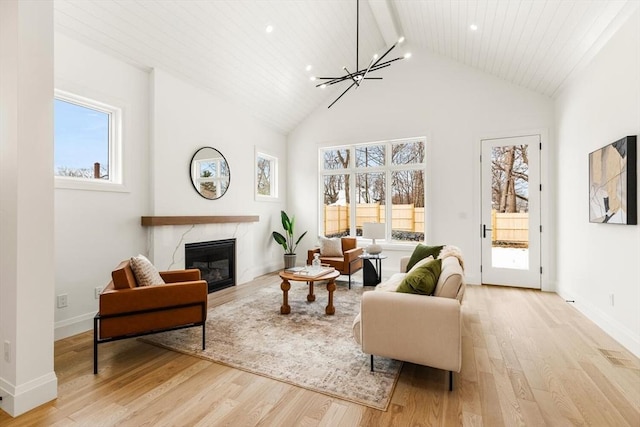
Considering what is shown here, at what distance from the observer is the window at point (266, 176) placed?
6.18m

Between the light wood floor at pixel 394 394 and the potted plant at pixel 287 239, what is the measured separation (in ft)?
12.1

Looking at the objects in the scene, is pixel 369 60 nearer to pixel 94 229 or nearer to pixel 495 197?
pixel 495 197

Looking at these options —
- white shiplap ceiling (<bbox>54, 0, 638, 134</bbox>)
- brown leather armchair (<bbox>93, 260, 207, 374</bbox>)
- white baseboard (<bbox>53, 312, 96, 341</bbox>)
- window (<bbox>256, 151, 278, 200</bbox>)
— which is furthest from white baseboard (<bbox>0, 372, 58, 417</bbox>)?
window (<bbox>256, 151, 278, 200</bbox>)

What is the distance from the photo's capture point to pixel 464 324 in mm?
3402

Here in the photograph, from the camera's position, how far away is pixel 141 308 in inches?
99.1

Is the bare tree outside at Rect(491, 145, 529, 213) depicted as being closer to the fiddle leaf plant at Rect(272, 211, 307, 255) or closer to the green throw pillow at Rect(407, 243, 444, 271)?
the green throw pillow at Rect(407, 243, 444, 271)

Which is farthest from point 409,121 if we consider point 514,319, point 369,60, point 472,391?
point 472,391

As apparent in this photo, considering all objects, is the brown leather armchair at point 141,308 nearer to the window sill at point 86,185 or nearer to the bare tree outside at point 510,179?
the window sill at point 86,185

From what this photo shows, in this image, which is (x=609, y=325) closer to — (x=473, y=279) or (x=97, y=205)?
(x=473, y=279)

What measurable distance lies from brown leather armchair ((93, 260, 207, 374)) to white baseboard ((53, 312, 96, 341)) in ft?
2.72

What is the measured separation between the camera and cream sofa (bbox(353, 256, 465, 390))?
2.07 metres

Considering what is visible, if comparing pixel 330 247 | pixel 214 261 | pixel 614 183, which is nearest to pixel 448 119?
pixel 614 183

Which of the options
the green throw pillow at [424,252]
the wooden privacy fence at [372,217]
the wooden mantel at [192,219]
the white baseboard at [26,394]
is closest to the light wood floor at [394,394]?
the white baseboard at [26,394]

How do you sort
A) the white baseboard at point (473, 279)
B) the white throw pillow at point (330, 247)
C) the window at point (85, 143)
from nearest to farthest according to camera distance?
1. the window at point (85, 143)
2. the white baseboard at point (473, 279)
3. the white throw pillow at point (330, 247)
